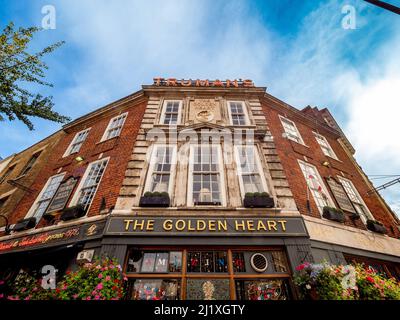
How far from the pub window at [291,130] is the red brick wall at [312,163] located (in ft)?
1.21

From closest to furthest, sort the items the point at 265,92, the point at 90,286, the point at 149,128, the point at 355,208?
1. the point at 90,286
2. the point at 355,208
3. the point at 149,128
4. the point at 265,92

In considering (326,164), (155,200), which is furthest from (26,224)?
(326,164)

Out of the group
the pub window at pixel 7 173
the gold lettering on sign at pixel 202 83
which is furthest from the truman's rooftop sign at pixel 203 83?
the pub window at pixel 7 173

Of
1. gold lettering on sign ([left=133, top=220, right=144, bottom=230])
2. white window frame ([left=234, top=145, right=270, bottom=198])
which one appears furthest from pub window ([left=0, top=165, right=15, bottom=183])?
white window frame ([left=234, top=145, right=270, bottom=198])

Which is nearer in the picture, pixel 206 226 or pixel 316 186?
pixel 206 226

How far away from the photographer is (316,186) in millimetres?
9023

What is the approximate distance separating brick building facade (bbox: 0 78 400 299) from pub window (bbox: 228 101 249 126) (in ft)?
0.26

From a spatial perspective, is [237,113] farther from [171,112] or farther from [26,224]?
[26,224]

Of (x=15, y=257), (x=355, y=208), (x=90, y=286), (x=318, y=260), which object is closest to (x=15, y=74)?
(x=15, y=257)

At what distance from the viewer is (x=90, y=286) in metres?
4.59

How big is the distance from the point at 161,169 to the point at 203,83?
7083 mm

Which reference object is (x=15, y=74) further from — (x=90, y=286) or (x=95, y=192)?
(x=90, y=286)

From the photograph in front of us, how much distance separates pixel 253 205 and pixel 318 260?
2565mm

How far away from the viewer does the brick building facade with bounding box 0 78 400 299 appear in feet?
19.9
